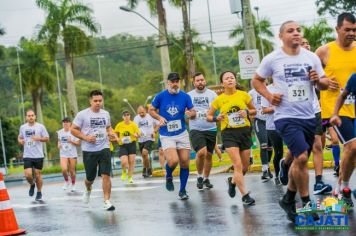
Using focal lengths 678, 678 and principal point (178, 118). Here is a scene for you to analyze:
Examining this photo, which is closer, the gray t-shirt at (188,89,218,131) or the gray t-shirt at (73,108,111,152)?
the gray t-shirt at (73,108,111,152)

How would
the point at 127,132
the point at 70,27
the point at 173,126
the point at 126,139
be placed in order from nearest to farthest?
the point at 173,126
the point at 126,139
the point at 127,132
the point at 70,27

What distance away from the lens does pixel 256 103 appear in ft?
44.1

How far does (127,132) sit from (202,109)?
699 cm

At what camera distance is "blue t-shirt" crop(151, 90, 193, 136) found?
11.2 m

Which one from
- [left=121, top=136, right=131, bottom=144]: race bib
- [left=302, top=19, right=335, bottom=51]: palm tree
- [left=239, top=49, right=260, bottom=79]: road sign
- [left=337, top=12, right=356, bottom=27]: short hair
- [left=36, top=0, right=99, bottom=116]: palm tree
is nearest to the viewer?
[left=337, top=12, right=356, bottom=27]: short hair

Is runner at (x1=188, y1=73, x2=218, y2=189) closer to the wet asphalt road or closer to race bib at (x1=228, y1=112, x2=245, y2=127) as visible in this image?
the wet asphalt road

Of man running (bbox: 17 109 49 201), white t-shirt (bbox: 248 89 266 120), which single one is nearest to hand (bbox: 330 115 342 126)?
white t-shirt (bbox: 248 89 266 120)

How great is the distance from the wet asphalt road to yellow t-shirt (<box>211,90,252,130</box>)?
115 cm

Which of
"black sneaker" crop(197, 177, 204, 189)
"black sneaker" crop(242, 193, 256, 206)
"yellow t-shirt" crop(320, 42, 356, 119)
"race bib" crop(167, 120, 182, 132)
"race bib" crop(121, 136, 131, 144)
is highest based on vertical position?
"yellow t-shirt" crop(320, 42, 356, 119)

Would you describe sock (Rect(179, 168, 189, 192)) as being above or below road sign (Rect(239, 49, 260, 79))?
below

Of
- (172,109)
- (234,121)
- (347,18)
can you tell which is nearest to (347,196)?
(347,18)

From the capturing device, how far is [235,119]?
10047 millimetres

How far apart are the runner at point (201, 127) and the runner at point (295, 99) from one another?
16.6 feet

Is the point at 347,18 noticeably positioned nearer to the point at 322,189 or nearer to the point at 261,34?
the point at 322,189
